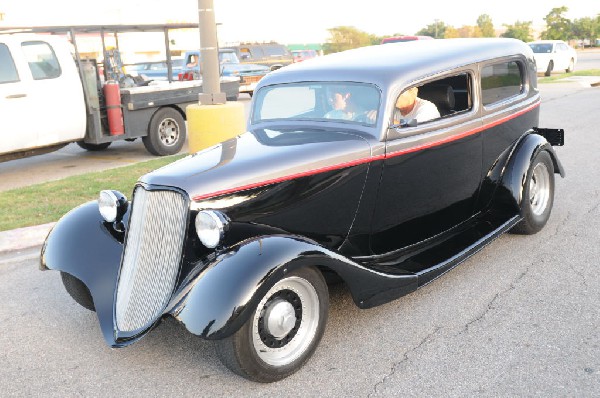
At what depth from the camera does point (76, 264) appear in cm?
398

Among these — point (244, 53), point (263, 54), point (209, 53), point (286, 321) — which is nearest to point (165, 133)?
point (209, 53)

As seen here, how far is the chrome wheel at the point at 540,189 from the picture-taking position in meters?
5.66

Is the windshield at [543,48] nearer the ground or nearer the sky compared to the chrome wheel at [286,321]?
nearer the sky

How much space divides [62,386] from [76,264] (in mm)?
829

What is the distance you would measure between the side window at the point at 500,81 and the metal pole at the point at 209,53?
367cm

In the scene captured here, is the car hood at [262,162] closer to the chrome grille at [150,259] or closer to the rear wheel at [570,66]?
the chrome grille at [150,259]

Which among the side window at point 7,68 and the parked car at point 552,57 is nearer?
the side window at point 7,68

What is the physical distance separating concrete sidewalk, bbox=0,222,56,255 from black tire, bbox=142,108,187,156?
14.0ft

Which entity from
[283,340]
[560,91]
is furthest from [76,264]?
[560,91]

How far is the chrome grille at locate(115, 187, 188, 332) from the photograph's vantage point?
11.4 feet

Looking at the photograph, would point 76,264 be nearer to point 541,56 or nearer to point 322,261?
point 322,261

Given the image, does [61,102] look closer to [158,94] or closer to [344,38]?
[158,94]

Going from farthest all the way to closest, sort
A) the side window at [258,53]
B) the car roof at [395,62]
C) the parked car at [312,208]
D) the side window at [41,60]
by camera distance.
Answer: the side window at [258,53] → the side window at [41,60] → the car roof at [395,62] → the parked car at [312,208]

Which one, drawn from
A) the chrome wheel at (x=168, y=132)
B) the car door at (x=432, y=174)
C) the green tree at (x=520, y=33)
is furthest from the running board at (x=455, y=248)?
the green tree at (x=520, y=33)
